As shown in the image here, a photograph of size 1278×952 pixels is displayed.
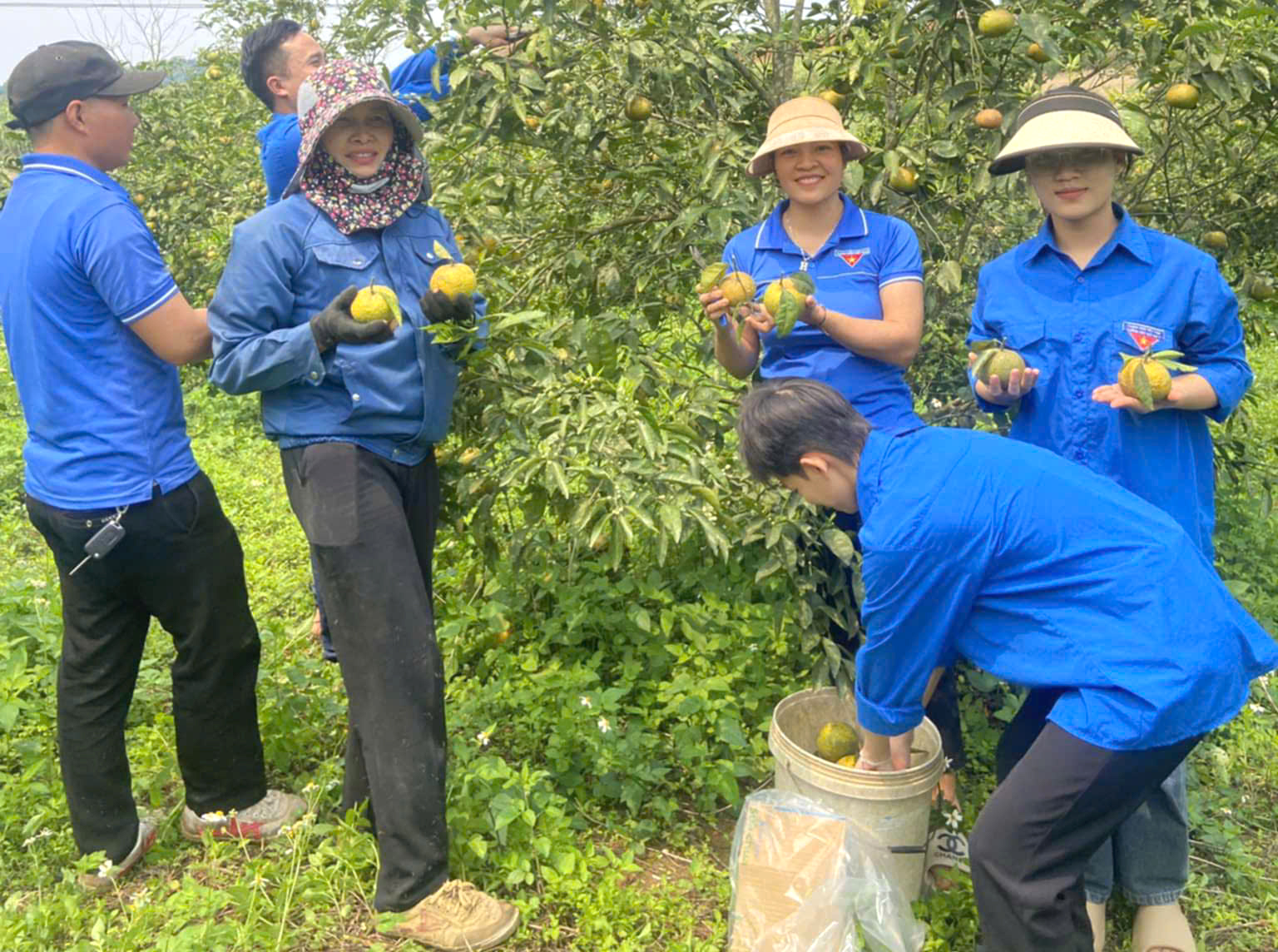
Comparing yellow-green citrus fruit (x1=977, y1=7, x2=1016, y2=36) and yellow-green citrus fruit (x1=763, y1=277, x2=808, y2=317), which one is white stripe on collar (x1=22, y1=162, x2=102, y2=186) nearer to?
yellow-green citrus fruit (x1=763, y1=277, x2=808, y2=317)

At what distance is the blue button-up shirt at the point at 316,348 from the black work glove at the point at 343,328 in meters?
0.02

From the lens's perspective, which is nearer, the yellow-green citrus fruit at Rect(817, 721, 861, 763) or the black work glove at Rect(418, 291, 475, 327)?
the black work glove at Rect(418, 291, 475, 327)

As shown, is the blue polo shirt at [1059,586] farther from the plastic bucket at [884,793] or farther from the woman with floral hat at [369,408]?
the woman with floral hat at [369,408]

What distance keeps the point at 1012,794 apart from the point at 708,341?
158 centimetres

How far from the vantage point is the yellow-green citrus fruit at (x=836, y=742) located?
244 cm

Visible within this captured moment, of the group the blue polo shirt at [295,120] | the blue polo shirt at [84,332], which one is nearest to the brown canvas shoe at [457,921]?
the blue polo shirt at [84,332]

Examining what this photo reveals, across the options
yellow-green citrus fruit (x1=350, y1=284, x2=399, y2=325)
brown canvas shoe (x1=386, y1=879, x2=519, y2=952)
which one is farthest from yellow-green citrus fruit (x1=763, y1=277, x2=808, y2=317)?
brown canvas shoe (x1=386, y1=879, x2=519, y2=952)

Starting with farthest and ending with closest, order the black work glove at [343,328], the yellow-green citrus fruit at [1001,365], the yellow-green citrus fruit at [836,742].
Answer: the yellow-green citrus fruit at [836,742] → the yellow-green citrus fruit at [1001,365] → the black work glove at [343,328]

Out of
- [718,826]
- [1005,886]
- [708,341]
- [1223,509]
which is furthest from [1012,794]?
[1223,509]

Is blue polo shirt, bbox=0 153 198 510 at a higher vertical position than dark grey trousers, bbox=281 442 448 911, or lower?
higher

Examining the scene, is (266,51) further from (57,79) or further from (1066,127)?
(1066,127)

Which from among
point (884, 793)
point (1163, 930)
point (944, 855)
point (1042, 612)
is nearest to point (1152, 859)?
point (1163, 930)

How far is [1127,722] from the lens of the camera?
1676 mm

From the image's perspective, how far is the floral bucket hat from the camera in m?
2.08
